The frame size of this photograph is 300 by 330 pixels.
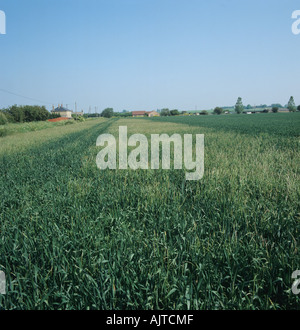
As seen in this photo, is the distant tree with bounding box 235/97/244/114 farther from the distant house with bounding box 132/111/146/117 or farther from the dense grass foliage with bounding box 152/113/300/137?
the dense grass foliage with bounding box 152/113/300/137

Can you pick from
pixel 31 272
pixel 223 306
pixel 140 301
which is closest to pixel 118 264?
pixel 140 301

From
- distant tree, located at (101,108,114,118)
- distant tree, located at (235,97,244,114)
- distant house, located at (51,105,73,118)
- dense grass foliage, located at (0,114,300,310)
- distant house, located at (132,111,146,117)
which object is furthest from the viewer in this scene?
distant house, located at (132,111,146,117)

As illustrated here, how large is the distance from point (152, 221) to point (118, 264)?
3.15 feet

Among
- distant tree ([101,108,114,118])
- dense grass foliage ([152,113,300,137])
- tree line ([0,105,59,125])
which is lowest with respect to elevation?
dense grass foliage ([152,113,300,137])

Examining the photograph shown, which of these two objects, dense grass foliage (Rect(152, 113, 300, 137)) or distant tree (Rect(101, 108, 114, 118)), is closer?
dense grass foliage (Rect(152, 113, 300, 137))

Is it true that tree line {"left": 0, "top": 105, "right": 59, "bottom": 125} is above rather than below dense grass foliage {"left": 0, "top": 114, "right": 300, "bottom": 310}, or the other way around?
above

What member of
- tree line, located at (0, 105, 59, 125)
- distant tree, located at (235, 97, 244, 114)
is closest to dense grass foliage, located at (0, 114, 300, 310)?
tree line, located at (0, 105, 59, 125)

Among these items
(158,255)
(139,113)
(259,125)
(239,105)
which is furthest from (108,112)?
(158,255)

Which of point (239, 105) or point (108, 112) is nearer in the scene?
point (239, 105)

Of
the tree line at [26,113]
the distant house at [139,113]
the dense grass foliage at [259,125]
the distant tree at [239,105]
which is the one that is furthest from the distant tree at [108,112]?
the dense grass foliage at [259,125]

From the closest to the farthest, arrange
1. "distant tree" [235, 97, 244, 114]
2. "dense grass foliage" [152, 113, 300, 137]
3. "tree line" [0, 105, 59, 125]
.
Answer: "dense grass foliage" [152, 113, 300, 137], "tree line" [0, 105, 59, 125], "distant tree" [235, 97, 244, 114]

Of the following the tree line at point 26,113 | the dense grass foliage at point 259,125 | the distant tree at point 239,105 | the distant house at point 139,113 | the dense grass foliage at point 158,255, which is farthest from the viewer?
the distant house at point 139,113

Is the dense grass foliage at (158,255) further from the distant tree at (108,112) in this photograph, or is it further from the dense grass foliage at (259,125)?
the distant tree at (108,112)

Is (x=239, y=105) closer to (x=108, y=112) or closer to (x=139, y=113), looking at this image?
(x=139, y=113)
